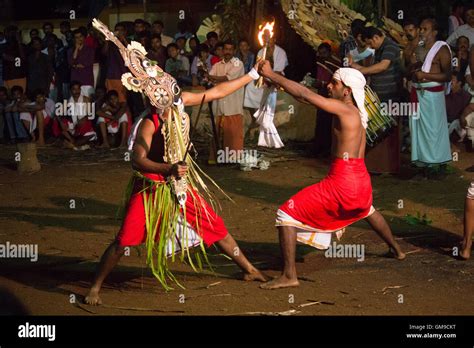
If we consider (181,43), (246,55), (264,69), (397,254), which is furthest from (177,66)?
(264,69)

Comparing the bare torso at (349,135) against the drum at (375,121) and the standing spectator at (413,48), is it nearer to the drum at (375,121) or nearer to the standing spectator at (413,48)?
the drum at (375,121)

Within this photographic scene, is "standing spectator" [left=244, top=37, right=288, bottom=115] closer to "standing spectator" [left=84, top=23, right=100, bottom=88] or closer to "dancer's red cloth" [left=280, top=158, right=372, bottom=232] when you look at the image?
"standing spectator" [left=84, top=23, right=100, bottom=88]

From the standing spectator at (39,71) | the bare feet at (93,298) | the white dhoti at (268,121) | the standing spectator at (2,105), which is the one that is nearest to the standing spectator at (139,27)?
the standing spectator at (39,71)

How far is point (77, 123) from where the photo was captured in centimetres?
1609

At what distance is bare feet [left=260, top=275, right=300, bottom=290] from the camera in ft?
25.2

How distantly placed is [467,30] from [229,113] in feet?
12.7

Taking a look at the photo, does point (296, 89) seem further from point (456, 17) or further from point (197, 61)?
point (456, 17)

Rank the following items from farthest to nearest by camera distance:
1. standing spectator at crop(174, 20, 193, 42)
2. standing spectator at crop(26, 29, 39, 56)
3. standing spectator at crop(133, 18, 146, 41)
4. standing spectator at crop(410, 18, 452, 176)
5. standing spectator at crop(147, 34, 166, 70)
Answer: standing spectator at crop(26, 29, 39, 56), standing spectator at crop(174, 20, 193, 42), standing spectator at crop(133, 18, 146, 41), standing spectator at crop(147, 34, 166, 70), standing spectator at crop(410, 18, 452, 176)

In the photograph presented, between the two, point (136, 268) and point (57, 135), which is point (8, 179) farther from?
point (136, 268)

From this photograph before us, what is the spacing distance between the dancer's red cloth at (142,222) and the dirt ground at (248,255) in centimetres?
45

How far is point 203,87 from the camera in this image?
1536 cm

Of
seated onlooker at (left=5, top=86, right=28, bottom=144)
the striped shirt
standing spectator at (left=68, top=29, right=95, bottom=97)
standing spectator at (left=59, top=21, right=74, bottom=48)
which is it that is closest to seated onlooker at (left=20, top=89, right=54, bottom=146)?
seated onlooker at (left=5, top=86, right=28, bottom=144)

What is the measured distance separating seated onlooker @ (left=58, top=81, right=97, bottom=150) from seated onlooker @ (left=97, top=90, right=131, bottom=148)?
31 centimetres

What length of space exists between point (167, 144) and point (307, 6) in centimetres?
856
